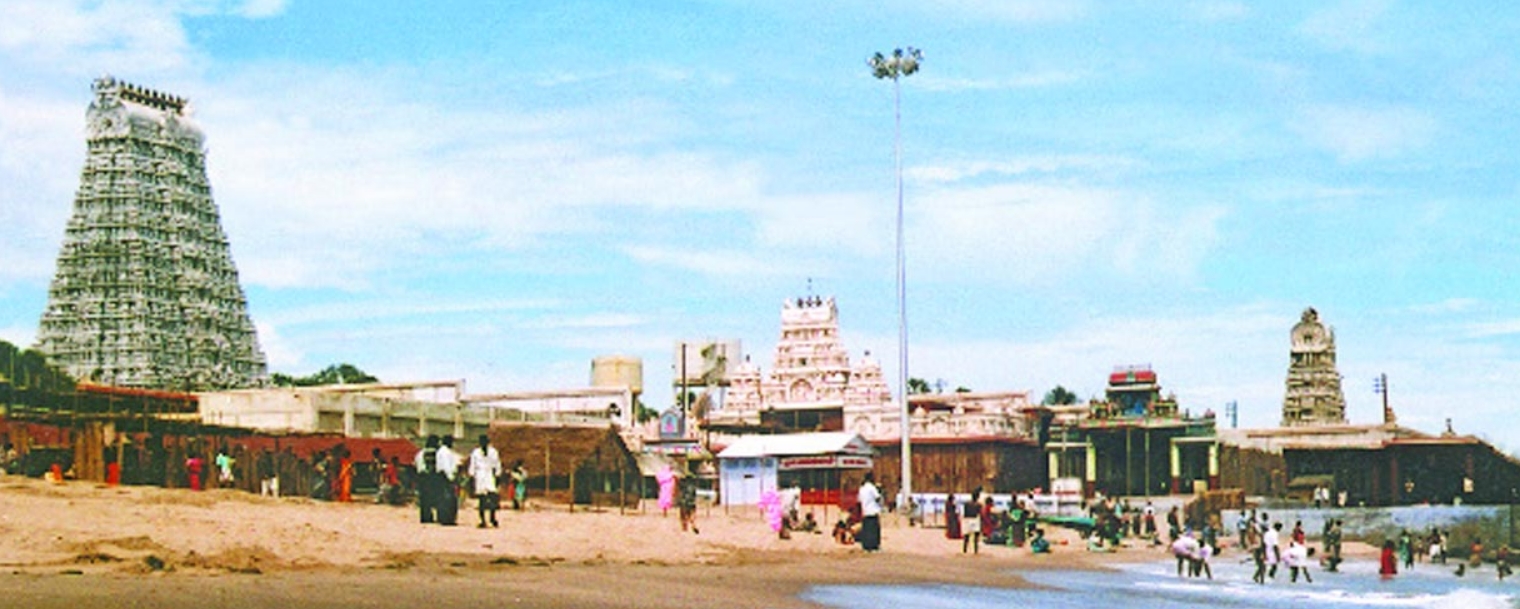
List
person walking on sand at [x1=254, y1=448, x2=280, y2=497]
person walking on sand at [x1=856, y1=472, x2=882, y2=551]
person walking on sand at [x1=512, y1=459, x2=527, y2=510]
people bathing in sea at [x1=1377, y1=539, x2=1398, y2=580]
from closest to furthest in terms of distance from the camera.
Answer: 1. person walking on sand at [x1=856, y1=472, x2=882, y2=551]
2. person walking on sand at [x1=512, y1=459, x2=527, y2=510]
3. person walking on sand at [x1=254, y1=448, x2=280, y2=497]
4. people bathing in sea at [x1=1377, y1=539, x2=1398, y2=580]

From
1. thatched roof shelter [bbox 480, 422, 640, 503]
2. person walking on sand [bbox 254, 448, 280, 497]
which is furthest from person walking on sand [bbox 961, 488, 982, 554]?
thatched roof shelter [bbox 480, 422, 640, 503]

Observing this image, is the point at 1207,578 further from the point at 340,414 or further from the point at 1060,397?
the point at 1060,397

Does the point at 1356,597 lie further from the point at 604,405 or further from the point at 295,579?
the point at 604,405

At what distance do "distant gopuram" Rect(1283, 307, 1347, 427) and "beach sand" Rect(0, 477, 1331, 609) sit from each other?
85.2 m

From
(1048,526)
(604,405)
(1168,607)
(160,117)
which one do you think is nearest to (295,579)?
(1168,607)

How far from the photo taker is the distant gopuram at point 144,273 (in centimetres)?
8538

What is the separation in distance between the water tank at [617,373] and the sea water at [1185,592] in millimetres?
48449

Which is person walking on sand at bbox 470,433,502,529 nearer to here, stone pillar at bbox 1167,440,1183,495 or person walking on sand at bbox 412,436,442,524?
person walking on sand at bbox 412,436,442,524

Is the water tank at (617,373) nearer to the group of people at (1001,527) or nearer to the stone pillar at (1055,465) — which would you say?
the stone pillar at (1055,465)

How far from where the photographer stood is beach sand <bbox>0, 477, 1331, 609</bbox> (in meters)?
13.7

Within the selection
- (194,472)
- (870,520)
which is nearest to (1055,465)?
(870,520)

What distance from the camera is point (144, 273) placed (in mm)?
86500

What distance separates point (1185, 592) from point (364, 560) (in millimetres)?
11952

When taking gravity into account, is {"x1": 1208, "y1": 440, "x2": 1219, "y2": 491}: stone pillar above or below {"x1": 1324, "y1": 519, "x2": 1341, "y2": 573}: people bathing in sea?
above
